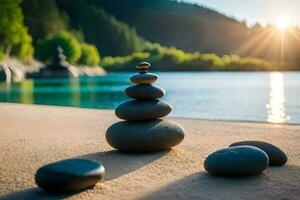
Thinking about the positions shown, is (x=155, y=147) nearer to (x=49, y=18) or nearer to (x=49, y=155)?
(x=49, y=155)

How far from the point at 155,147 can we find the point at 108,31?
104 m

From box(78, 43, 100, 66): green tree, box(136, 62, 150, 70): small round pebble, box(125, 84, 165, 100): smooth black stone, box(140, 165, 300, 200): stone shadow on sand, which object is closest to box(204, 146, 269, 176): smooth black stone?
box(140, 165, 300, 200): stone shadow on sand

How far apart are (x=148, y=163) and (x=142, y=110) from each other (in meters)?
1.14

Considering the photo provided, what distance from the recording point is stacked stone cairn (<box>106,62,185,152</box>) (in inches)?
313

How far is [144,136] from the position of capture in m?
7.91

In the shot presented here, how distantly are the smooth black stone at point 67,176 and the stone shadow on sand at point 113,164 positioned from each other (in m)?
0.12

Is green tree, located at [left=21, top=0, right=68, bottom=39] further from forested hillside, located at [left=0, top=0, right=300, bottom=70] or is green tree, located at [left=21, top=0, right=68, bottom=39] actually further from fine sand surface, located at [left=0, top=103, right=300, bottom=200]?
fine sand surface, located at [left=0, top=103, right=300, bottom=200]

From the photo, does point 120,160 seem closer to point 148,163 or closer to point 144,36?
point 148,163

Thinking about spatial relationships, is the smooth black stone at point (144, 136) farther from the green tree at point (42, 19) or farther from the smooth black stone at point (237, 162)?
the green tree at point (42, 19)

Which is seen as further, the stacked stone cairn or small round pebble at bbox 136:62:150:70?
small round pebble at bbox 136:62:150:70

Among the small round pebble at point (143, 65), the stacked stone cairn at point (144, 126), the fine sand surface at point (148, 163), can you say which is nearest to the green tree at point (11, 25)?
the fine sand surface at point (148, 163)

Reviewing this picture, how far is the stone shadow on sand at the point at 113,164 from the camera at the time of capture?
5781 mm

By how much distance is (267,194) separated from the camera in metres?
5.63

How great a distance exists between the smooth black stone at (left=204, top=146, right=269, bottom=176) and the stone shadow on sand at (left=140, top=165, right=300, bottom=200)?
0.32 feet
